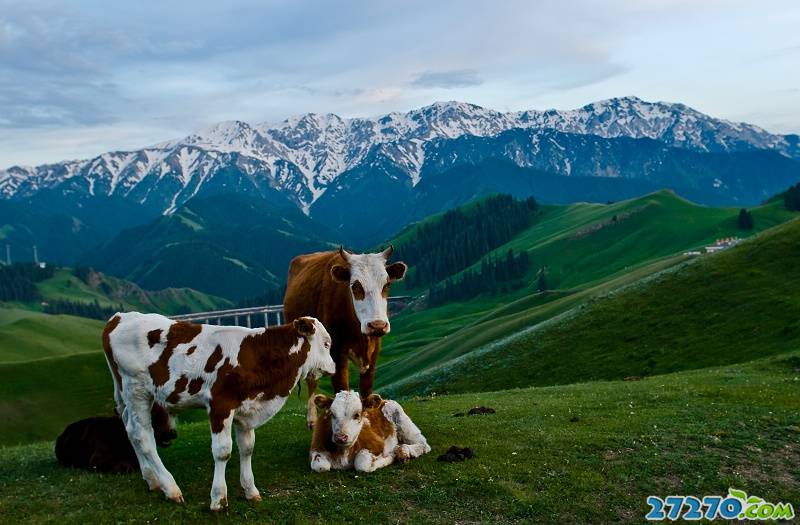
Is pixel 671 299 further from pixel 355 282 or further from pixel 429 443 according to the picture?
pixel 355 282

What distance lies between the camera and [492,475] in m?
15.0

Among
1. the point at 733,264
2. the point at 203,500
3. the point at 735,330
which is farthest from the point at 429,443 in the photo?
the point at 733,264

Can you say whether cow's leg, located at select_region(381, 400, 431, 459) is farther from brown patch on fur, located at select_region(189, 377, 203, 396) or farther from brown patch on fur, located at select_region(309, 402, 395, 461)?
brown patch on fur, located at select_region(189, 377, 203, 396)

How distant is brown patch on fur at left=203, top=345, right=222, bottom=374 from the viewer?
12953 millimetres

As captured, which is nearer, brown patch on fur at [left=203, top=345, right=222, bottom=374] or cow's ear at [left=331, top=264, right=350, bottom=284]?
brown patch on fur at [left=203, top=345, right=222, bottom=374]

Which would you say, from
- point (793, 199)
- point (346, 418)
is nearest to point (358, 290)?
point (346, 418)

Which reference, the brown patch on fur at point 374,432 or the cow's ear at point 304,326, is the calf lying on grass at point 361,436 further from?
the cow's ear at point 304,326

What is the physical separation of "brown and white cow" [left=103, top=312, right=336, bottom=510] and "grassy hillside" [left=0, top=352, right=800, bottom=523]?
3.70ft

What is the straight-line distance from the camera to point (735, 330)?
45.3 meters

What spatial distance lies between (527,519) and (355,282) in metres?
5.93

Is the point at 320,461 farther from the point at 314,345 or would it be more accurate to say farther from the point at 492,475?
the point at 492,475

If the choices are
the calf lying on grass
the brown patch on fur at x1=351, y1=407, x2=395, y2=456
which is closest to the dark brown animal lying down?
the calf lying on grass

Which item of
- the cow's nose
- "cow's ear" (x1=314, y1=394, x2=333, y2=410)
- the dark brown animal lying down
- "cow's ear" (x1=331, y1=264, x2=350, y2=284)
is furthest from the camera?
the dark brown animal lying down

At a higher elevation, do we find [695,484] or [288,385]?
[288,385]
